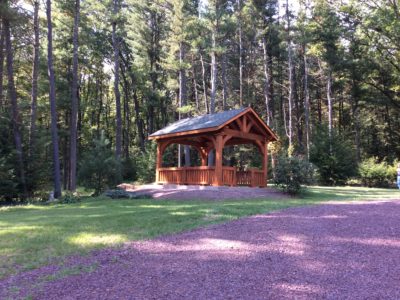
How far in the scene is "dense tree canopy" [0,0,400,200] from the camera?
2258 cm

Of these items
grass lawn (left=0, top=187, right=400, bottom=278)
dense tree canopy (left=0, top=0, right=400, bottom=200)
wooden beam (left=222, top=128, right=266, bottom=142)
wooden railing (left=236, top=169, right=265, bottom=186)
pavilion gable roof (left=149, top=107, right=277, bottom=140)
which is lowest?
grass lawn (left=0, top=187, right=400, bottom=278)

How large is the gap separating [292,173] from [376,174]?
12.8 metres

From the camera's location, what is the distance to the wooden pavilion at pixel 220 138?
14.8 m

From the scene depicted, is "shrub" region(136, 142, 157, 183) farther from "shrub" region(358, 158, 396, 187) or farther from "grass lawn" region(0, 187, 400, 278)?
"grass lawn" region(0, 187, 400, 278)

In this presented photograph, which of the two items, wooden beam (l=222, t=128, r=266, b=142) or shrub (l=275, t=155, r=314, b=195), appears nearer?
shrub (l=275, t=155, r=314, b=195)

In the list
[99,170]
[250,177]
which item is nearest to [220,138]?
[250,177]

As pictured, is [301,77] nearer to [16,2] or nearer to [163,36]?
[163,36]

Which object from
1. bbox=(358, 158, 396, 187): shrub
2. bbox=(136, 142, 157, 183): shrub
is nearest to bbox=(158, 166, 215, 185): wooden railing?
bbox=(136, 142, 157, 183): shrub

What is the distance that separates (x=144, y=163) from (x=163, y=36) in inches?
526

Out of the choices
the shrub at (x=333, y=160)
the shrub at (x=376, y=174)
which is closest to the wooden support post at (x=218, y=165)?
the shrub at (x=333, y=160)

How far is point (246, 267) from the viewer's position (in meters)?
4.59

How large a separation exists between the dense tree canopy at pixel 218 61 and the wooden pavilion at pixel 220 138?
4.83 m

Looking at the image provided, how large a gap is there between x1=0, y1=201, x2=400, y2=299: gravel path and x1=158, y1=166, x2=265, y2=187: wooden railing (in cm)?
839

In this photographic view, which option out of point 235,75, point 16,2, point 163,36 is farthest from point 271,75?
point 16,2
